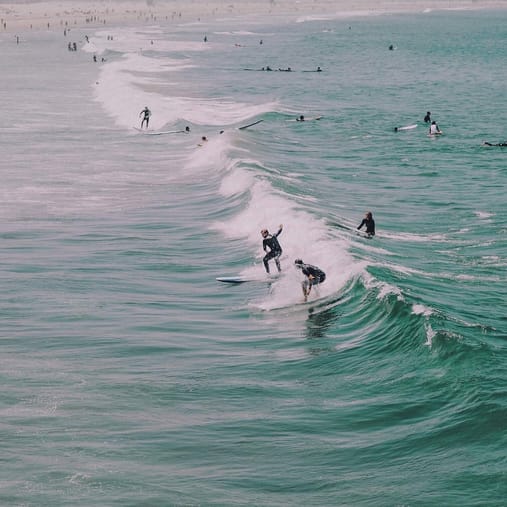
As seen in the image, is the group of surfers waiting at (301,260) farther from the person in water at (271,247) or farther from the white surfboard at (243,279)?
the white surfboard at (243,279)

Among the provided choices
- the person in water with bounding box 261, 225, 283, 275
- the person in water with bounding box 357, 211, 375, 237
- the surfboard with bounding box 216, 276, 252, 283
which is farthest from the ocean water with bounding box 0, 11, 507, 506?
the person in water with bounding box 261, 225, 283, 275

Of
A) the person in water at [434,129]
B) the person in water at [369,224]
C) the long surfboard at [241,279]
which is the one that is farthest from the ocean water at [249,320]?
the person in water at [434,129]

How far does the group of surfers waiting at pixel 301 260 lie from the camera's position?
2758 centimetres

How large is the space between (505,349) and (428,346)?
1.79 m

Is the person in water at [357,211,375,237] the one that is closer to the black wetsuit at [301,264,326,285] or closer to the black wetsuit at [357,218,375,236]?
the black wetsuit at [357,218,375,236]

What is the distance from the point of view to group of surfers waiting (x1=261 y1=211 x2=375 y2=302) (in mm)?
27578

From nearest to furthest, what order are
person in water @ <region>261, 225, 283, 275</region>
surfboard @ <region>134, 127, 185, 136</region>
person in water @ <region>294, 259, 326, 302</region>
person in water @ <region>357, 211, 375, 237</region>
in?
person in water @ <region>294, 259, 326, 302</region> → person in water @ <region>261, 225, 283, 275</region> → person in water @ <region>357, 211, 375, 237</region> → surfboard @ <region>134, 127, 185, 136</region>

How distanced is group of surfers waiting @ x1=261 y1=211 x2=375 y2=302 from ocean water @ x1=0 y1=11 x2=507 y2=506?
0.58m

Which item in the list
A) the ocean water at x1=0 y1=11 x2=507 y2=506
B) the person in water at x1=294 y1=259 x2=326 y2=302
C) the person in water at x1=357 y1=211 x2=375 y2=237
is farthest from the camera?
the person in water at x1=357 y1=211 x2=375 y2=237

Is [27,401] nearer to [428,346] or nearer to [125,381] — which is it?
[125,381]

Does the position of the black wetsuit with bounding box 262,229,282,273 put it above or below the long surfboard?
above

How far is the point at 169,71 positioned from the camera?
11300 centimetres

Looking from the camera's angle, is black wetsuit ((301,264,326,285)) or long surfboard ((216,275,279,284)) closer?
black wetsuit ((301,264,326,285))

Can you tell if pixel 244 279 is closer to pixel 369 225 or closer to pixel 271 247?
pixel 271 247
